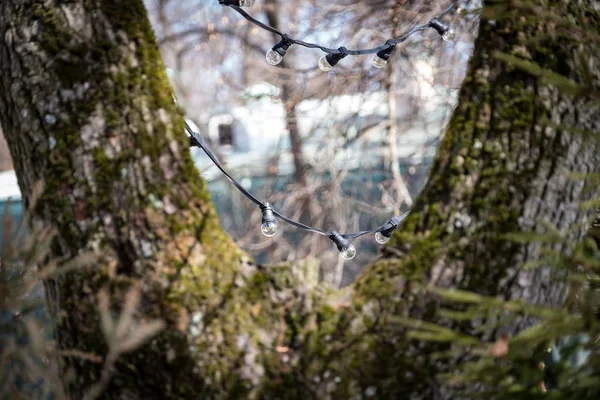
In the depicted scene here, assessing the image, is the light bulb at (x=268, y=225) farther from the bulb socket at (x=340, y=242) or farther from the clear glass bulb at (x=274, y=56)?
the clear glass bulb at (x=274, y=56)

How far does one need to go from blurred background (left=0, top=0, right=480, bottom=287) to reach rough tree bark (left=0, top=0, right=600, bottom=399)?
213 centimetres

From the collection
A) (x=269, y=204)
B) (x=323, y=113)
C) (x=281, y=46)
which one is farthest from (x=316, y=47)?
(x=323, y=113)

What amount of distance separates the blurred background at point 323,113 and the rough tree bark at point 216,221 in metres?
2.13

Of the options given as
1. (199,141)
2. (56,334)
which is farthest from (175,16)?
(56,334)

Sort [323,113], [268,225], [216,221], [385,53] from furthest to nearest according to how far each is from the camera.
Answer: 1. [323,113]
2. [385,53]
3. [268,225]
4. [216,221]

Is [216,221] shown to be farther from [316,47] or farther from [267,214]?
[316,47]

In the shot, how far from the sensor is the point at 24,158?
Result: 5.65ft

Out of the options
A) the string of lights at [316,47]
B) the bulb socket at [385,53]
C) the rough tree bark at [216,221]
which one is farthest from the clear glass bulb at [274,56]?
the rough tree bark at [216,221]

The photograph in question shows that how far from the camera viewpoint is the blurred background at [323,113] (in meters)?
5.46

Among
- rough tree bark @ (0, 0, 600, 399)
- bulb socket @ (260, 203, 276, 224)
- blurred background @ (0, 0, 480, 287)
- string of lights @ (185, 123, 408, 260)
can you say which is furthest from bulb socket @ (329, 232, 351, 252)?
blurred background @ (0, 0, 480, 287)

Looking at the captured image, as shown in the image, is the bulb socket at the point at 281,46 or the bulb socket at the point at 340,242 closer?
the bulb socket at the point at 340,242

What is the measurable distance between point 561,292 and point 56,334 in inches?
53.5

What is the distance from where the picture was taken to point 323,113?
766cm

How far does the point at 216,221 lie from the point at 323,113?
6063 mm
